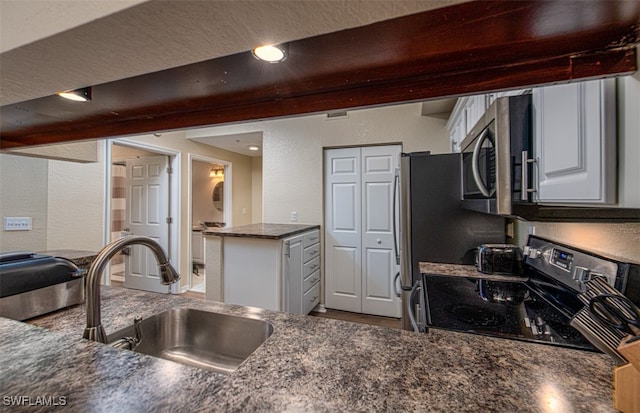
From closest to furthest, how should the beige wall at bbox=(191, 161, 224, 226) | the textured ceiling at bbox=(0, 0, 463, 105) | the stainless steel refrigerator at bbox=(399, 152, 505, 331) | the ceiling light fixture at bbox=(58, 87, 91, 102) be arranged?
the textured ceiling at bbox=(0, 0, 463, 105), the ceiling light fixture at bbox=(58, 87, 91, 102), the stainless steel refrigerator at bbox=(399, 152, 505, 331), the beige wall at bbox=(191, 161, 224, 226)

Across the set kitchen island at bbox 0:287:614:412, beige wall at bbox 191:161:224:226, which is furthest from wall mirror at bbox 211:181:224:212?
kitchen island at bbox 0:287:614:412

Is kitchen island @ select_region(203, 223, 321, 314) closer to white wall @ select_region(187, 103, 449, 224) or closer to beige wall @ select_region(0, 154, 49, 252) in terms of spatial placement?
white wall @ select_region(187, 103, 449, 224)

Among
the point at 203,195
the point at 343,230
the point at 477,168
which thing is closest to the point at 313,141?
the point at 343,230

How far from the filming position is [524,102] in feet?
3.23

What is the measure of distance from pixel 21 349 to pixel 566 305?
5.97ft

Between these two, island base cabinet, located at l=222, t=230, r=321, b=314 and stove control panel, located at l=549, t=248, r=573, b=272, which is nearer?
stove control panel, located at l=549, t=248, r=573, b=272

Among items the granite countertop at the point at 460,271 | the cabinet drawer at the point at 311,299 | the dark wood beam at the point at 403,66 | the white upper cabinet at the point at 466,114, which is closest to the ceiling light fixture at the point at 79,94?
the dark wood beam at the point at 403,66

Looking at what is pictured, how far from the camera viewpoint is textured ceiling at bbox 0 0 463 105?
36cm

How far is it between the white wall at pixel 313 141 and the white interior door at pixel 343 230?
13 centimetres

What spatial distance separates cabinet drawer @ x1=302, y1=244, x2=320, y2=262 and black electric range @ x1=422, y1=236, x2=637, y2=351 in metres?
1.60

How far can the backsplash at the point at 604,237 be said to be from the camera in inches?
33.7

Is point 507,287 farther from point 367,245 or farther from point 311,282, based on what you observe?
point 311,282

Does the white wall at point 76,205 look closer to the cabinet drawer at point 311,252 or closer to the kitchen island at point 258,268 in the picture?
the kitchen island at point 258,268

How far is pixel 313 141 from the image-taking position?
333 cm
